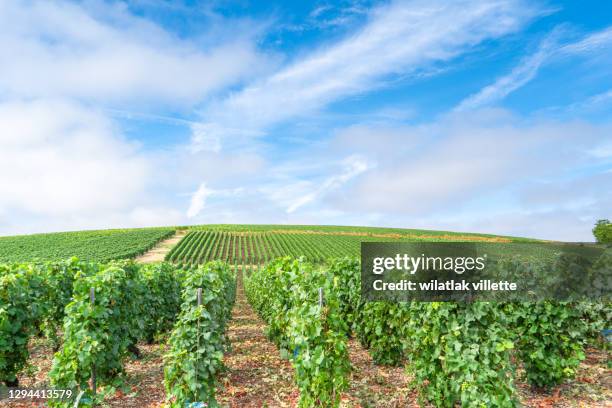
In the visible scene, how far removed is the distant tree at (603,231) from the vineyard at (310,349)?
235 ft

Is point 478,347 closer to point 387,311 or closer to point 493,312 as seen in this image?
point 493,312

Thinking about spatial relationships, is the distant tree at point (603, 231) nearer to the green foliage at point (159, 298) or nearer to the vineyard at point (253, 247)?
the vineyard at point (253, 247)

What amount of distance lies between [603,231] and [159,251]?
241ft

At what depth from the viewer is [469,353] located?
5.80 m

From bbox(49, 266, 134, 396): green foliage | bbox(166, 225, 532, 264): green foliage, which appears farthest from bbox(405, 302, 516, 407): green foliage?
bbox(166, 225, 532, 264): green foliage

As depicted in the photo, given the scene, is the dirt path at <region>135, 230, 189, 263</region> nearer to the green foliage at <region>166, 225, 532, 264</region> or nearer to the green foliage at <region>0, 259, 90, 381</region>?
the green foliage at <region>166, 225, 532, 264</region>

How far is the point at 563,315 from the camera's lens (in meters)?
7.55

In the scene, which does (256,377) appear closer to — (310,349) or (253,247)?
(310,349)

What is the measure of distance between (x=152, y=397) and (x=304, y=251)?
4681cm

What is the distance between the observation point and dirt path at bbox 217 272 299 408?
23.6 feet

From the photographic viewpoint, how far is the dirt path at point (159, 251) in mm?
48594

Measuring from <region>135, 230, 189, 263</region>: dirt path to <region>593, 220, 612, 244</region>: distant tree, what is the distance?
6973cm

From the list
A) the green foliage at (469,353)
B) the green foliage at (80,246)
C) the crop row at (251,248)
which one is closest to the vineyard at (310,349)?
the green foliage at (469,353)

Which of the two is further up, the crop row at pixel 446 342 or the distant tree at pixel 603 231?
the distant tree at pixel 603 231
